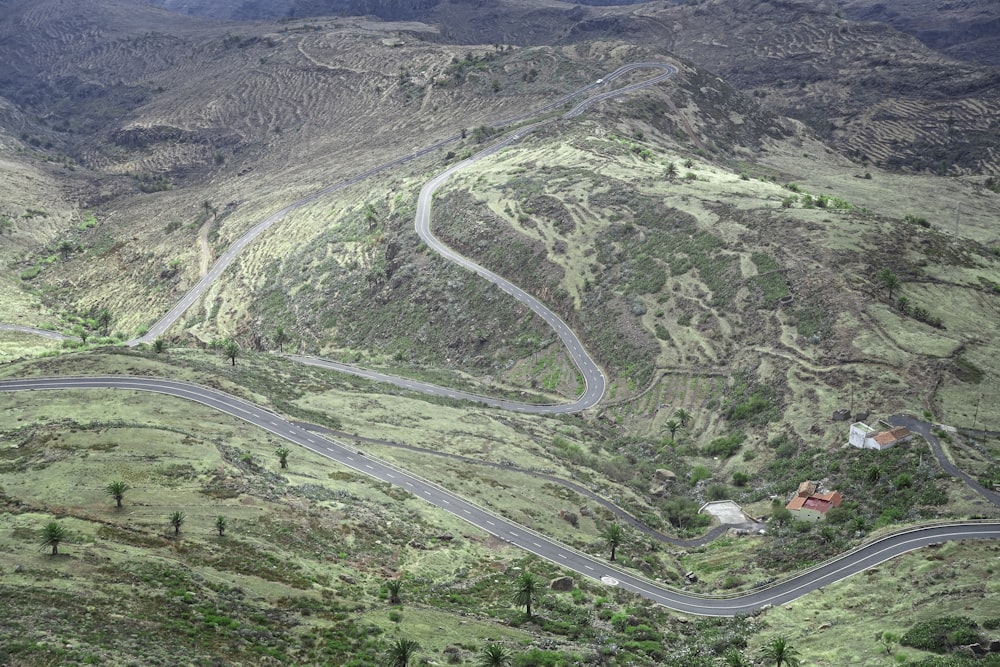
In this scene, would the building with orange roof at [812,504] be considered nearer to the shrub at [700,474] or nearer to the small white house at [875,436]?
the small white house at [875,436]

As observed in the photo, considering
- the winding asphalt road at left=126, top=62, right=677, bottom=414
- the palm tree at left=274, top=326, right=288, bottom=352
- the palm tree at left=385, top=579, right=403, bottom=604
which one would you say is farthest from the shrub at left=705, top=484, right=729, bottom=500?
the palm tree at left=274, top=326, right=288, bottom=352

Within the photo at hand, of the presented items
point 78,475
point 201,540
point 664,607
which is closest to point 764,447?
point 664,607

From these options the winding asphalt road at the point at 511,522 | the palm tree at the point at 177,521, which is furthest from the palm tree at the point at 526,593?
the palm tree at the point at 177,521

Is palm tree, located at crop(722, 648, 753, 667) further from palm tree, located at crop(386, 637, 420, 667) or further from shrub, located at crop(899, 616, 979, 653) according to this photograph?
palm tree, located at crop(386, 637, 420, 667)

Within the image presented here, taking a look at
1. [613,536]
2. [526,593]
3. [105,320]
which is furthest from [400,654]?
[105,320]

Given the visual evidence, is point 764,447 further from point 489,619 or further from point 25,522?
point 25,522
